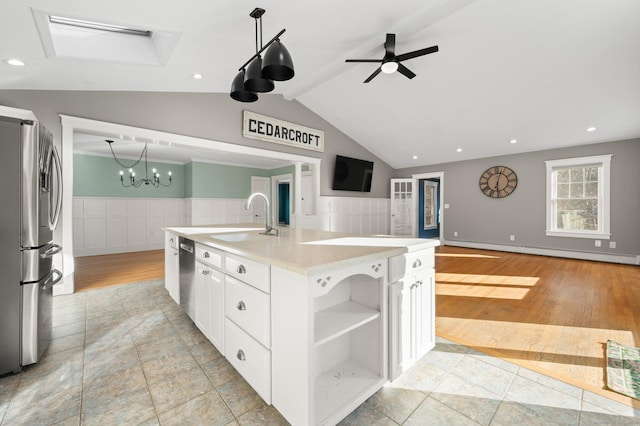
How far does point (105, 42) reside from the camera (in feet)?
8.08

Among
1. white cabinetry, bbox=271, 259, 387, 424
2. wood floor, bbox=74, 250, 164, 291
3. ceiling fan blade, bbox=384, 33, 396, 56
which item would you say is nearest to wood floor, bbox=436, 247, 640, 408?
white cabinetry, bbox=271, 259, 387, 424

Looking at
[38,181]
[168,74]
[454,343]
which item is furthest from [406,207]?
[38,181]

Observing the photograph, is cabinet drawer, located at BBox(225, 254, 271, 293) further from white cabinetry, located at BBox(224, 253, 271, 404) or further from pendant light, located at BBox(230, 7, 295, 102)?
pendant light, located at BBox(230, 7, 295, 102)

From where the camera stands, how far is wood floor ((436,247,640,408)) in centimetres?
186

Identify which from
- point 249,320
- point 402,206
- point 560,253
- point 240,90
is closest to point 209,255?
point 249,320

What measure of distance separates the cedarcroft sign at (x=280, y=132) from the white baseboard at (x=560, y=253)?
4514 millimetres

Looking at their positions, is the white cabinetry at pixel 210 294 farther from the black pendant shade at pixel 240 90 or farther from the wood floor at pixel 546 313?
the wood floor at pixel 546 313

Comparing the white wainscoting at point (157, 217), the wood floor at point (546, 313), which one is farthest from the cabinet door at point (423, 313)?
the white wainscoting at point (157, 217)

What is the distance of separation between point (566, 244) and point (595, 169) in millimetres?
1554

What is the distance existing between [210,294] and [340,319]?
0.98 metres

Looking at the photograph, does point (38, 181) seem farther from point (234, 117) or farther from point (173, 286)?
point (234, 117)

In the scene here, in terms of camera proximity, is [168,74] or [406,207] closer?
[168,74]

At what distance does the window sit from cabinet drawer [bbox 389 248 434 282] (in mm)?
5644

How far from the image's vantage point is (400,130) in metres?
5.82
